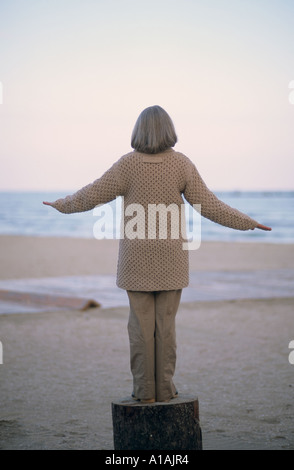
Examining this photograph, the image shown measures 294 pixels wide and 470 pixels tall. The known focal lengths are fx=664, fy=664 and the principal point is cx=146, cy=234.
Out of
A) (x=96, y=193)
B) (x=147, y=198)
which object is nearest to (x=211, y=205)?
(x=147, y=198)

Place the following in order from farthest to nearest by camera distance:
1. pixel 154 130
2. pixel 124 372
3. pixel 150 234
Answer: pixel 124 372
pixel 150 234
pixel 154 130

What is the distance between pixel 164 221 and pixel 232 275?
9.19m

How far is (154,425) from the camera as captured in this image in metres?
3.72

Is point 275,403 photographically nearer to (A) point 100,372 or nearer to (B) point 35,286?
(A) point 100,372

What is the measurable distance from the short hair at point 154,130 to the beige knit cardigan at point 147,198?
0.23ft

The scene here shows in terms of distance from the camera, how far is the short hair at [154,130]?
3621 millimetres

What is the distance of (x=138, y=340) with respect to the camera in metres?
3.72

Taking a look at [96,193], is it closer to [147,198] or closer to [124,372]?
[147,198]

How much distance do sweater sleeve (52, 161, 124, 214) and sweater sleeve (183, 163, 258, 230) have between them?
40 centimetres

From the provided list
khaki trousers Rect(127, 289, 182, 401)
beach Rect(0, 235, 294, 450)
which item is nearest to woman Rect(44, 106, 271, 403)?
khaki trousers Rect(127, 289, 182, 401)

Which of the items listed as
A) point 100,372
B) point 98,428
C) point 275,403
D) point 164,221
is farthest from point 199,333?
point 164,221

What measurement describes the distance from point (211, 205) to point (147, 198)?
37cm

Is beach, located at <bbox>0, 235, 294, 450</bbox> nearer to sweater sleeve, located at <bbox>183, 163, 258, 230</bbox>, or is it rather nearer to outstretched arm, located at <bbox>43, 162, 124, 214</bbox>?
sweater sleeve, located at <bbox>183, 163, 258, 230</bbox>
